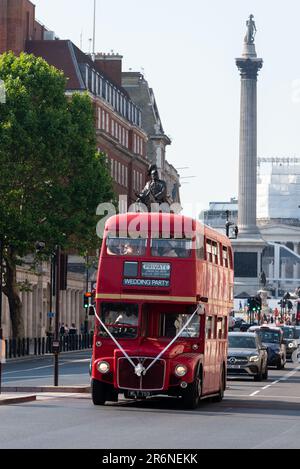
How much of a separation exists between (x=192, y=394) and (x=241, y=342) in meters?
20.3

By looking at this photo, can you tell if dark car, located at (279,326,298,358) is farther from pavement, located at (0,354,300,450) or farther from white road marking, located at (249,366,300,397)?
pavement, located at (0,354,300,450)

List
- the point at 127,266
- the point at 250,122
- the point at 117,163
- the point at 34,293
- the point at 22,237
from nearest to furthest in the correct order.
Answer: the point at 127,266 < the point at 22,237 < the point at 34,293 < the point at 117,163 < the point at 250,122

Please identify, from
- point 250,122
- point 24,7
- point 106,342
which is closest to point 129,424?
point 106,342

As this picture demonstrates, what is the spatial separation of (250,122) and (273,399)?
13808 cm

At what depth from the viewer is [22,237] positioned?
85.9m

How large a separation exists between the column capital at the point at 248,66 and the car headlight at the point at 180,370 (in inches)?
6011

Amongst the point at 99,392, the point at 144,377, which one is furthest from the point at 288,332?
the point at 144,377

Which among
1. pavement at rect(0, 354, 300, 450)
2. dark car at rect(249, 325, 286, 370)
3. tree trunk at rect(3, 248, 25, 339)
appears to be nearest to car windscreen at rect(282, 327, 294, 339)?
tree trunk at rect(3, 248, 25, 339)

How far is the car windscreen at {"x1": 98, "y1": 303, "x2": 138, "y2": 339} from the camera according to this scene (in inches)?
1465

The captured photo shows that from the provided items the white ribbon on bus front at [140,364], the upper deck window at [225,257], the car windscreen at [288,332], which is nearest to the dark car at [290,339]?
the car windscreen at [288,332]

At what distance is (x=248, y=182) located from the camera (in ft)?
607

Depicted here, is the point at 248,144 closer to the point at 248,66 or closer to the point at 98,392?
the point at 248,66

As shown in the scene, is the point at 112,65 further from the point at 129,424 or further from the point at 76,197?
the point at 129,424

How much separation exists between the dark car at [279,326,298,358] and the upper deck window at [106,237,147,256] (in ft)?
153
